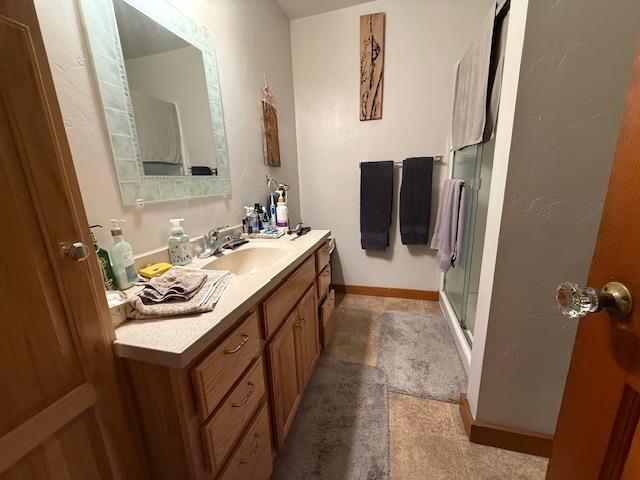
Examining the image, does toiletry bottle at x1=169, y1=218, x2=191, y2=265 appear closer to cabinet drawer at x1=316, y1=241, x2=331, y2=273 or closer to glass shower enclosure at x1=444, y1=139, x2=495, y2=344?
cabinet drawer at x1=316, y1=241, x2=331, y2=273

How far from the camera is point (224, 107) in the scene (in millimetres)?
1404

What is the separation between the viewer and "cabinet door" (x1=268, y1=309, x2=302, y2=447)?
0.96 metres

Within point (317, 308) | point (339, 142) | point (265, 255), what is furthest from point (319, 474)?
point (339, 142)

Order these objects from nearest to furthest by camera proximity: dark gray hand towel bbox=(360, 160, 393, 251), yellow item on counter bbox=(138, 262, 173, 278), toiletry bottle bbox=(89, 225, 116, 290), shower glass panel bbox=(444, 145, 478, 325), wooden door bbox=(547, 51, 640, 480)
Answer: wooden door bbox=(547, 51, 640, 480) < toiletry bottle bbox=(89, 225, 116, 290) < yellow item on counter bbox=(138, 262, 173, 278) < shower glass panel bbox=(444, 145, 478, 325) < dark gray hand towel bbox=(360, 160, 393, 251)

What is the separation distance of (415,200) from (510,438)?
157 centimetres

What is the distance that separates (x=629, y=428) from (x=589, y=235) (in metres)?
0.69

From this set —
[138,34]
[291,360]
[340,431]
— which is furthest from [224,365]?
[138,34]

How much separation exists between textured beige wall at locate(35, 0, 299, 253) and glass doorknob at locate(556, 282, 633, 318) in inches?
46.1

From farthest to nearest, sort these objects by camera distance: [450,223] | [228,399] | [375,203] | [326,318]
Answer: [375,203] < [450,223] < [326,318] < [228,399]

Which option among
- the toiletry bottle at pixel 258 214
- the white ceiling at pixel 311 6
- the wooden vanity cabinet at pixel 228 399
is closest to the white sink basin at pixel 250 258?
the wooden vanity cabinet at pixel 228 399

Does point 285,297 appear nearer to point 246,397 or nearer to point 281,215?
point 246,397

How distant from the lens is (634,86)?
14.7 inches

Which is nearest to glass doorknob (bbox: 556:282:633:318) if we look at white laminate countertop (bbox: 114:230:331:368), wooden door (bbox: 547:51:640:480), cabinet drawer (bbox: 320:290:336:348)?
wooden door (bbox: 547:51:640:480)

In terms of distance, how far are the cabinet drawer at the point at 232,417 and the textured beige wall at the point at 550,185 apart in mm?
884
